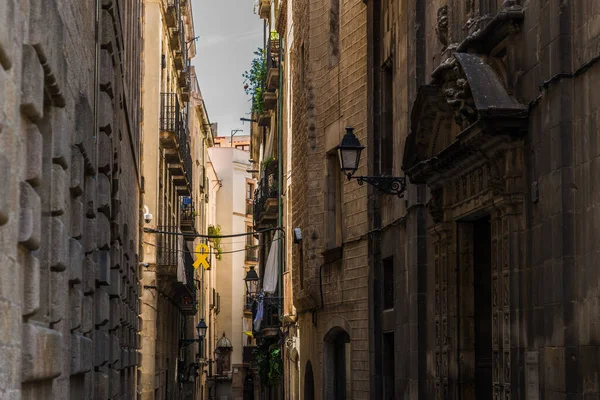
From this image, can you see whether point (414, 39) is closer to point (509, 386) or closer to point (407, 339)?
point (407, 339)

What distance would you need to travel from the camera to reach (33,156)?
5.68 m

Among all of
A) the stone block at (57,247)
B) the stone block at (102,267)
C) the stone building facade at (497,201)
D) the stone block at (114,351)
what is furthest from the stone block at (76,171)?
the stone block at (114,351)

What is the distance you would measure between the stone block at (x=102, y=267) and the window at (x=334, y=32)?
10.7 metres

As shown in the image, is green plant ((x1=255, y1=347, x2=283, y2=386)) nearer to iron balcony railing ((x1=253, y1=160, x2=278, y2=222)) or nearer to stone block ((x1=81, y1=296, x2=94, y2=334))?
iron balcony railing ((x1=253, y1=160, x2=278, y2=222))

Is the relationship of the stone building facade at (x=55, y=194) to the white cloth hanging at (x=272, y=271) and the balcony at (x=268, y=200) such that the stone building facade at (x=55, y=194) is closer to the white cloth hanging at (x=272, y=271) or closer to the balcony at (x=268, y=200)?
the white cloth hanging at (x=272, y=271)

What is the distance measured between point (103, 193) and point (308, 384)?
1480cm

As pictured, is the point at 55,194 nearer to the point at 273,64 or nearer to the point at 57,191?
the point at 57,191

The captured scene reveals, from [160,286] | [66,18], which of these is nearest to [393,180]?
[66,18]

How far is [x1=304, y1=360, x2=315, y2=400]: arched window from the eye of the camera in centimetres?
2533

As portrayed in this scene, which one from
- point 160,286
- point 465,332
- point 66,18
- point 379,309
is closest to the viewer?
point 66,18

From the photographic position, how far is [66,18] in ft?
26.7

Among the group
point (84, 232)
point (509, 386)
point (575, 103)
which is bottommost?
point (509, 386)

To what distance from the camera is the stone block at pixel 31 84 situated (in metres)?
5.36

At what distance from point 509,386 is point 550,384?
1.22 m
